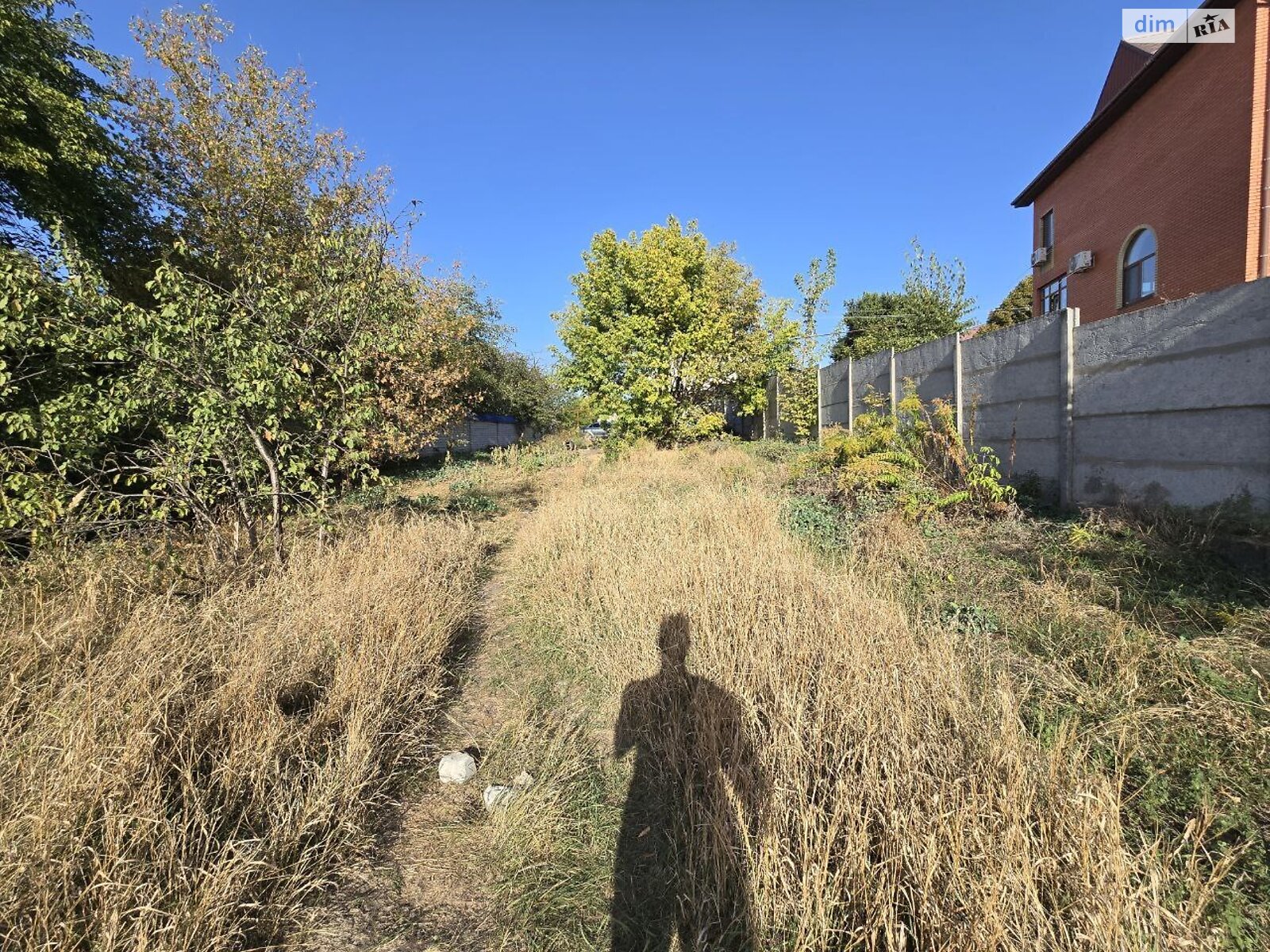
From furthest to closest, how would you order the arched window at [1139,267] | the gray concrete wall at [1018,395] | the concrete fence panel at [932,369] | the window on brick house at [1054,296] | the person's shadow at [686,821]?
the window on brick house at [1054,296] → the arched window at [1139,267] → the concrete fence panel at [932,369] → the gray concrete wall at [1018,395] → the person's shadow at [686,821]

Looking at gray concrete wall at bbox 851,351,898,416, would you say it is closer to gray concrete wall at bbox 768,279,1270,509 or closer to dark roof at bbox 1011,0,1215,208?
gray concrete wall at bbox 768,279,1270,509

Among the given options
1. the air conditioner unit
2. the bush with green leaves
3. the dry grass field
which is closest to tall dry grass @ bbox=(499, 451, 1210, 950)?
the dry grass field

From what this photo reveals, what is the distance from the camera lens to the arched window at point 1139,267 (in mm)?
11453

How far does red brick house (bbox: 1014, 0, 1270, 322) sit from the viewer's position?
880cm

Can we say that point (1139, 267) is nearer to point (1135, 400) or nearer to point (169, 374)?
point (1135, 400)

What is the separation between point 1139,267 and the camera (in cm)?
1197

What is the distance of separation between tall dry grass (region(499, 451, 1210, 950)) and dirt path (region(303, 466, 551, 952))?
19 centimetres

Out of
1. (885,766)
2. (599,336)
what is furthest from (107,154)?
(885,766)

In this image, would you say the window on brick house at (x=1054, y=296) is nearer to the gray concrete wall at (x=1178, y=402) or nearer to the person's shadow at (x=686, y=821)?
the gray concrete wall at (x=1178, y=402)

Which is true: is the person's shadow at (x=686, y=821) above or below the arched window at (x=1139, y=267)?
below

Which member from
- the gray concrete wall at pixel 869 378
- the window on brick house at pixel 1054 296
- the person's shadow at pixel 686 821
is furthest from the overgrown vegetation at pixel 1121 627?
the window on brick house at pixel 1054 296

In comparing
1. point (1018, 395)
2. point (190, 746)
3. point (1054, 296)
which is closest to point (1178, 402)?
point (1018, 395)

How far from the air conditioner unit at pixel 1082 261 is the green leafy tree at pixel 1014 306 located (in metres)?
14.2

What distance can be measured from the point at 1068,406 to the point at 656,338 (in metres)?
9.55
